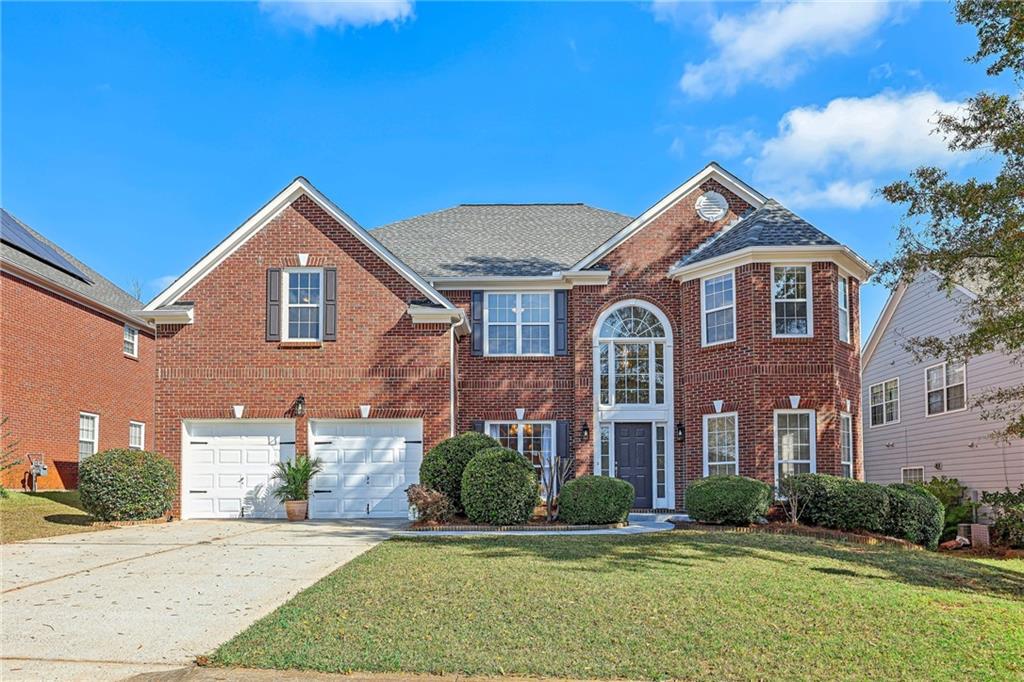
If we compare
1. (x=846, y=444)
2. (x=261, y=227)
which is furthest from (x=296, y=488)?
(x=846, y=444)

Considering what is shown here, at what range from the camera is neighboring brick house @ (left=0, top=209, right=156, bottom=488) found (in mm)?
19547

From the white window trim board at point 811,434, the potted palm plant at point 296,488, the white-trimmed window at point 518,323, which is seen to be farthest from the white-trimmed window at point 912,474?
the potted palm plant at point 296,488

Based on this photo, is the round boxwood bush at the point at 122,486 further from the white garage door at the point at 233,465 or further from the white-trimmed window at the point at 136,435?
the white-trimmed window at the point at 136,435

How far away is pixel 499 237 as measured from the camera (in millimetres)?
22484

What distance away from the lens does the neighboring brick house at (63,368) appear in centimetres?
1955

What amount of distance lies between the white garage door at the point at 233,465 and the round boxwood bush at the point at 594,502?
6.53 metres

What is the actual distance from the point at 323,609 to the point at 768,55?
1159cm

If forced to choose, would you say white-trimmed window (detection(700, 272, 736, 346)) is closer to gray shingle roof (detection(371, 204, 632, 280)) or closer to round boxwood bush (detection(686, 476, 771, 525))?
gray shingle roof (detection(371, 204, 632, 280))

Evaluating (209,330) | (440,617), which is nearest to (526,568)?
(440,617)

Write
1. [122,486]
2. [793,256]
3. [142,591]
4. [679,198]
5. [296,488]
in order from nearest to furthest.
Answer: [142,591], [122,486], [296,488], [793,256], [679,198]

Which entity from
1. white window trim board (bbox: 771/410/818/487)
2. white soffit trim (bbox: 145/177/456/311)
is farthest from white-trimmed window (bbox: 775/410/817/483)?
white soffit trim (bbox: 145/177/456/311)

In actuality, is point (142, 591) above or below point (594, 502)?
below

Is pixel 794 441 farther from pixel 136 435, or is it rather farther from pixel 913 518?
pixel 136 435

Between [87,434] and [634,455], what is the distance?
1510 centimetres
